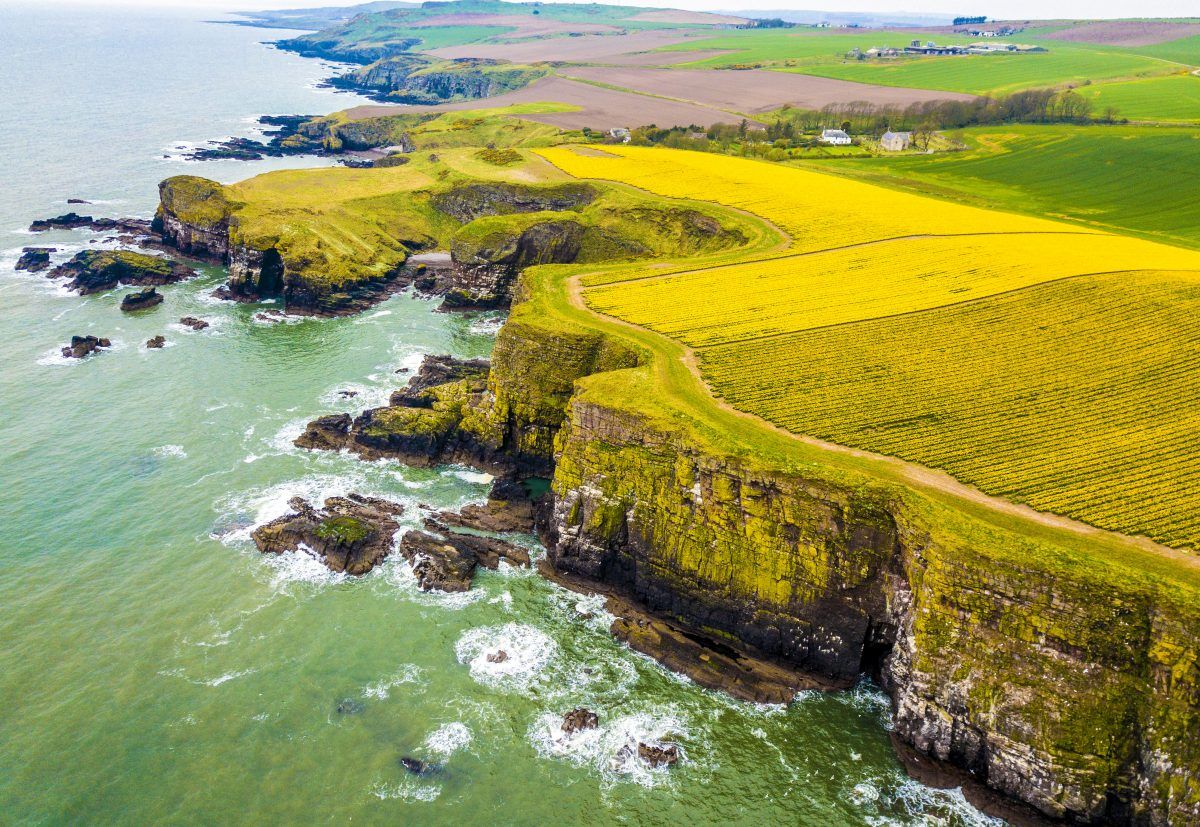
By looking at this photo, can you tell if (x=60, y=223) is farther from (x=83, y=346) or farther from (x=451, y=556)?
(x=451, y=556)

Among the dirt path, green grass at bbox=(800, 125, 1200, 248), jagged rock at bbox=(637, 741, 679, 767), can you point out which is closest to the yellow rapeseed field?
the dirt path

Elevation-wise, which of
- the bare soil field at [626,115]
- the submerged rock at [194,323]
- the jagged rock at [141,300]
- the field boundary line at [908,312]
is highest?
the bare soil field at [626,115]

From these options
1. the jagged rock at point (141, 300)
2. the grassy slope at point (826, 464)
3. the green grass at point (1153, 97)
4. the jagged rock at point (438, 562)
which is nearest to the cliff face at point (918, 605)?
the grassy slope at point (826, 464)

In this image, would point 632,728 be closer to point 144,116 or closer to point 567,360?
point 567,360

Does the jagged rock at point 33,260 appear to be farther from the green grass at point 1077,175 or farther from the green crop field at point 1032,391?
the green grass at point 1077,175

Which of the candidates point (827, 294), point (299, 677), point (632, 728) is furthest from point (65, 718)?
point (827, 294)

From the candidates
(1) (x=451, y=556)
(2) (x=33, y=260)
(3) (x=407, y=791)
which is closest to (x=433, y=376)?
(1) (x=451, y=556)
